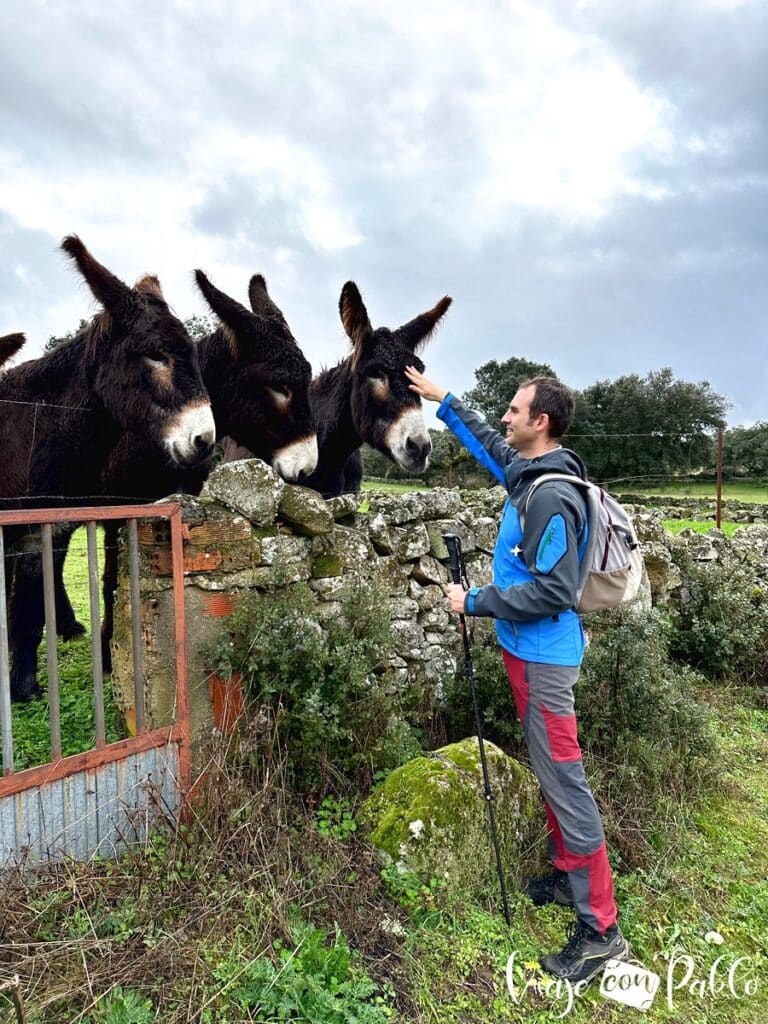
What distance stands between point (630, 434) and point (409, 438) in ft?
25.8

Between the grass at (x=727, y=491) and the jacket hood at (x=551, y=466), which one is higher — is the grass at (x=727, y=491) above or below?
below

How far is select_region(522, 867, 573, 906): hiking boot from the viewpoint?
10.2ft

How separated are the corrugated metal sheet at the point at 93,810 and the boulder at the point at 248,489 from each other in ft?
4.40

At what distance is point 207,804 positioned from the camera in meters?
2.91

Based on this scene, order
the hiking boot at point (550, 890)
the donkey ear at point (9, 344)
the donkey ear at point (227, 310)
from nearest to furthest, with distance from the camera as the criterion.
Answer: the hiking boot at point (550, 890)
the donkey ear at point (9, 344)
the donkey ear at point (227, 310)

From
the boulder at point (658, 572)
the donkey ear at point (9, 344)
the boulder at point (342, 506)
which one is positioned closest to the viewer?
the donkey ear at point (9, 344)

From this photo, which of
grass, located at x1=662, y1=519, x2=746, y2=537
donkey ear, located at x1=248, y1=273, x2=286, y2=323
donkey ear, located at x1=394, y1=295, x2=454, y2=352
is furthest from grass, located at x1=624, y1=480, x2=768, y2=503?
donkey ear, located at x1=248, y1=273, x2=286, y2=323

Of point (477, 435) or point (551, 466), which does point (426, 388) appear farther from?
point (551, 466)

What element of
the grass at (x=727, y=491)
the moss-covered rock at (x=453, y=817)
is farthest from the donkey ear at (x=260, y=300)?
the grass at (x=727, y=491)

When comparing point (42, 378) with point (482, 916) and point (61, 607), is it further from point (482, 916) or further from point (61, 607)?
point (482, 916)

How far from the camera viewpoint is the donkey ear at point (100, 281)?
3688 mm

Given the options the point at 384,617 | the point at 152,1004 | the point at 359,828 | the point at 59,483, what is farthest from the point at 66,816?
the point at 59,483

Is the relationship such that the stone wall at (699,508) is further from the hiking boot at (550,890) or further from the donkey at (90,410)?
the donkey at (90,410)

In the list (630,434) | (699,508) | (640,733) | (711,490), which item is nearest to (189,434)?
(640,733)
